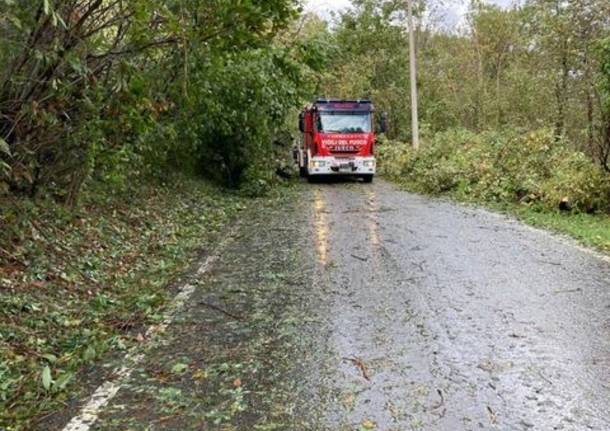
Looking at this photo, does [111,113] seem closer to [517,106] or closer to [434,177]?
[434,177]

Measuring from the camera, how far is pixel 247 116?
56.3 ft

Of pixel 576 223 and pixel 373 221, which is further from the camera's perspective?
pixel 373 221

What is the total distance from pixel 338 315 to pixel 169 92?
16.2ft

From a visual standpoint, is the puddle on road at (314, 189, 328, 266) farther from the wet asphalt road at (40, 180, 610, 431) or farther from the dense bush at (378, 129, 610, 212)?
the dense bush at (378, 129, 610, 212)

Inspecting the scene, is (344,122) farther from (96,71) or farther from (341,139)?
(96,71)

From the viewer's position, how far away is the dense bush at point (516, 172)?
1294cm

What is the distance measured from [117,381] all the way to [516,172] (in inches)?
548

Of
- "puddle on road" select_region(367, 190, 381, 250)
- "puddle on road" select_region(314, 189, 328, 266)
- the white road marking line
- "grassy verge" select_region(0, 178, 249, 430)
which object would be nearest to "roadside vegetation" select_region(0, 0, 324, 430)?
"grassy verge" select_region(0, 178, 249, 430)

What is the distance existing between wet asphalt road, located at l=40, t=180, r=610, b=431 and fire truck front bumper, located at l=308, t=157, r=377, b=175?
13.7 meters

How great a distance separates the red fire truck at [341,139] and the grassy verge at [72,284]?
453 inches

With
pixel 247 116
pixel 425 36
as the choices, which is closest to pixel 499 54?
pixel 425 36

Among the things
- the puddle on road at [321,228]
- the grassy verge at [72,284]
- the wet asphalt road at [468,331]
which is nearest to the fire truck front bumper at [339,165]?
the puddle on road at [321,228]

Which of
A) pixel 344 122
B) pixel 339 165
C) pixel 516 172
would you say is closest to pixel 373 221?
pixel 516 172

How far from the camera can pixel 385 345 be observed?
205 inches
